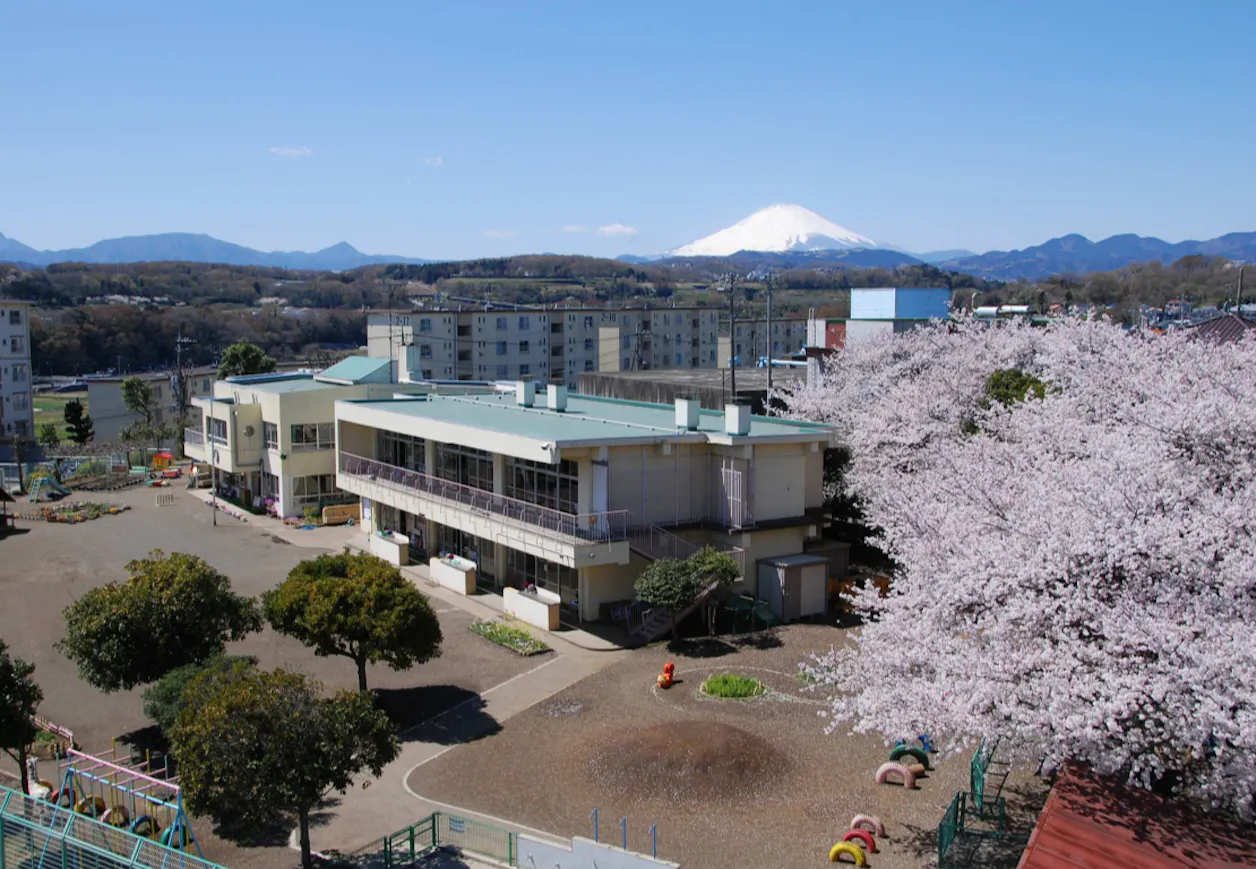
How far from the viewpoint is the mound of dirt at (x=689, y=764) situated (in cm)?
1420

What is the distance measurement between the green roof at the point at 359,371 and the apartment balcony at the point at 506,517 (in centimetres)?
594

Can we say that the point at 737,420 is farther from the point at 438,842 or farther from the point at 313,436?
the point at 313,436

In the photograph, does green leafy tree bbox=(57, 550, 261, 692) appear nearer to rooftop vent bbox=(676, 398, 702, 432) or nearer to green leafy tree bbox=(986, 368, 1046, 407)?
rooftop vent bbox=(676, 398, 702, 432)

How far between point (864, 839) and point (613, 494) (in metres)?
11.5

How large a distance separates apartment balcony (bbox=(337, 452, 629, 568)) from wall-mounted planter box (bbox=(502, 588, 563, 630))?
1.06m

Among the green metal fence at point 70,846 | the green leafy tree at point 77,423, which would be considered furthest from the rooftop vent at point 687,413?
the green leafy tree at point 77,423

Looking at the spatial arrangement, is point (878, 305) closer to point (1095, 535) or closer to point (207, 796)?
point (1095, 535)

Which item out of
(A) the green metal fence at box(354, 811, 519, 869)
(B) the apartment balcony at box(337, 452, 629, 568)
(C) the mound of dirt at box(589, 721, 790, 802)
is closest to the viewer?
(A) the green metal fence at box(354, 811, 519, 869)

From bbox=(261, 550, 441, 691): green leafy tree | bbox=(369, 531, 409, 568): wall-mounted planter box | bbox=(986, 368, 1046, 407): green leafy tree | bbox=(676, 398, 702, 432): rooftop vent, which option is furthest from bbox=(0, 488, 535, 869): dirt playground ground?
bbox=(986, 368, 1046, 407): green leafy tree

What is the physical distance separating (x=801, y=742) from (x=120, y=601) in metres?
10.8

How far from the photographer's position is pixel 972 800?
13062 mm

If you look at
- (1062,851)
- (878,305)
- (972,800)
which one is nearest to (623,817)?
(972,800)

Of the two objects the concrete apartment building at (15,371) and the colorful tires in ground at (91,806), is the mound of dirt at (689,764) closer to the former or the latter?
the colorful tires in ground at (91,806)

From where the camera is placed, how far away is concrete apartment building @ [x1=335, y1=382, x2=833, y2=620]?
72.8 ft
